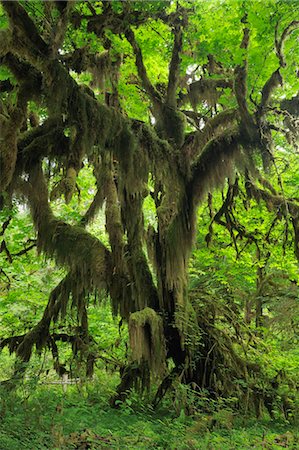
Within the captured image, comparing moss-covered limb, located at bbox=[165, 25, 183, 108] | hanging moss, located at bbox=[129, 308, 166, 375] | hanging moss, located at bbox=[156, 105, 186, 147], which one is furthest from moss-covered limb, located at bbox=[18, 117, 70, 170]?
hanging moss, located at bbox=[129, 308, 166, 375]

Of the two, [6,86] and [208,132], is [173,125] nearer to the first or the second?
[208,132]

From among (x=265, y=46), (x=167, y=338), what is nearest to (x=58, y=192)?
(x=167, y=338)

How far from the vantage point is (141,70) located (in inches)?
292

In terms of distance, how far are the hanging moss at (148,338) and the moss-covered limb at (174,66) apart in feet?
12.8

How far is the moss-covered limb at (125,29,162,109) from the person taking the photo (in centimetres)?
692

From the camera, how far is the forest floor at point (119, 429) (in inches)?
175

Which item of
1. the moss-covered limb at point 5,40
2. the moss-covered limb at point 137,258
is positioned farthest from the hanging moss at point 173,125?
the moss-covered limb at point 5,40

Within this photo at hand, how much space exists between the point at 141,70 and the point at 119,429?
18.4ft

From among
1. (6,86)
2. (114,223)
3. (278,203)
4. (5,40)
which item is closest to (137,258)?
(114,223)

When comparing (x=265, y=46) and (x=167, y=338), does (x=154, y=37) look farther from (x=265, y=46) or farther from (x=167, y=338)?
(x=167, y=338)

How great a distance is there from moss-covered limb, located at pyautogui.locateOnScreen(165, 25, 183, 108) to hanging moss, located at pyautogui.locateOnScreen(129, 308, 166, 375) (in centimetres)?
391

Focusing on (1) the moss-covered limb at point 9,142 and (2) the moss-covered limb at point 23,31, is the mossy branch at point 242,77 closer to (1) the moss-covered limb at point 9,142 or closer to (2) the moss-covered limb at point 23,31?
(2) the moss-covered limb at point 23,31

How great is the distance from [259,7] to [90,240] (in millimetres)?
4358

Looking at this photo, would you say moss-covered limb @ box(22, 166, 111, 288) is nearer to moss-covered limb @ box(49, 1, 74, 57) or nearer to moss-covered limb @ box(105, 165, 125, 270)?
moss-covered limb @ box(105, 165, 125, 270)
